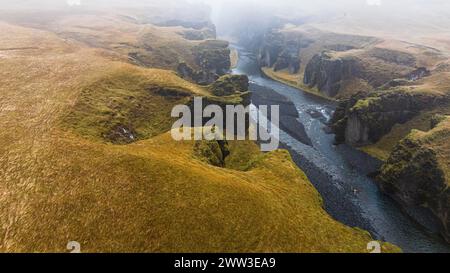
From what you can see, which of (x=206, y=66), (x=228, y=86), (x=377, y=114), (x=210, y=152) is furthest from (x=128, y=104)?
(x=206, y=66)

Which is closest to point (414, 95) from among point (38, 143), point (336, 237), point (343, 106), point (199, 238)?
point (343, 106)

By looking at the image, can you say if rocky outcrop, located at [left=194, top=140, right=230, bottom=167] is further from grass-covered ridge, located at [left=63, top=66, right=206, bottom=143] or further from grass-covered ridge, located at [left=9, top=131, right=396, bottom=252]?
grass-covered ridge, located at [left=63, top=66, right=206, bottom=143]

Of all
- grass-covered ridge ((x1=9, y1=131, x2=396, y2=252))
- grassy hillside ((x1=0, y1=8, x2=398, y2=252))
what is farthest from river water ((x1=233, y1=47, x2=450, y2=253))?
grass-covered ridge ((x1=9, y1=131, x2=396, y2=252))

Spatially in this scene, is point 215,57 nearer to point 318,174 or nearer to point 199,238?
point 318,174

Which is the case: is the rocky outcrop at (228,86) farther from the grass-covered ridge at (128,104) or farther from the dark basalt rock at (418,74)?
the dark basalt rock at (418,74)

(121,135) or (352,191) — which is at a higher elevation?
(121,135)

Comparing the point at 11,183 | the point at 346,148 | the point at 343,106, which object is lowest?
the point at 346,148

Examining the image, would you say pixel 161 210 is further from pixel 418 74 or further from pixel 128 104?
pixel 418 74
